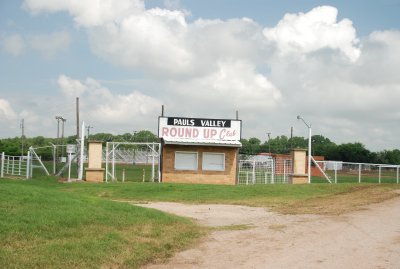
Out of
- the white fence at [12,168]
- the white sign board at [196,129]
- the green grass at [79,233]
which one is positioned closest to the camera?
the green grass at [79,233]

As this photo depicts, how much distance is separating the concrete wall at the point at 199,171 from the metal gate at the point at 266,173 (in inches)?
69.7

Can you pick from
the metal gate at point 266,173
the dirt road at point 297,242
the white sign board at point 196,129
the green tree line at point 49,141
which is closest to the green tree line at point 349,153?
the green tree line at point 49,141

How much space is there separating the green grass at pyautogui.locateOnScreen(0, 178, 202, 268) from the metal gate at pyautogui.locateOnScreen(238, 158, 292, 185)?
20.8 meters

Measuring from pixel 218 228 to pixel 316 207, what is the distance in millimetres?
5885

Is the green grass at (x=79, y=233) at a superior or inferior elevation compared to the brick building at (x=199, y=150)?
inferior

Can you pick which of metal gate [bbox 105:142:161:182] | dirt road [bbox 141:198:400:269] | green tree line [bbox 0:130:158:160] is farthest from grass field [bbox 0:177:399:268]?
green tree line [bbox 0:130:158:160]

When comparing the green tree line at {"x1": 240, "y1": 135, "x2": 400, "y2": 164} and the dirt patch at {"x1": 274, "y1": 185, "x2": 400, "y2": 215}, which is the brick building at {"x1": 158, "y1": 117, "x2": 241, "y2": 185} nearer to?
the dirt patch at {"x1": 274, "y1": 185, "x2": 400, "y2": 215}

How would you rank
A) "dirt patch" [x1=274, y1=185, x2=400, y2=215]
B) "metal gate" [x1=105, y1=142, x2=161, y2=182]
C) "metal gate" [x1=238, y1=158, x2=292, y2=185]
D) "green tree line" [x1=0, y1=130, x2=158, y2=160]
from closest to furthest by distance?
1. "dirt patch" [x1=274, y1=185, x2=400, y2=215]
2. "metal gate" [x1=105, y1=142, x2=161, y2=182]
3. "metal gate" [x1=238, y1=158, x2=292, y2=185]
4. "green tree line" [x1=0, y1=130, x2=158, y2=160]

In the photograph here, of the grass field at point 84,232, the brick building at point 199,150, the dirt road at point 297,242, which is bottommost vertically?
the dirt road at point 297,242

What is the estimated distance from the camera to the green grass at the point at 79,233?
7.77m

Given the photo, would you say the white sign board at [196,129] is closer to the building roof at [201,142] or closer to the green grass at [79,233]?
the building roof at [201,142]

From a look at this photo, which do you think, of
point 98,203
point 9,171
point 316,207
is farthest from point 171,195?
point 9,171

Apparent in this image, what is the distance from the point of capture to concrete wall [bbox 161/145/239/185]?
101ft

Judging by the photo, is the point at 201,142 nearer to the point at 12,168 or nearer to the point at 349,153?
the point at 12,168
